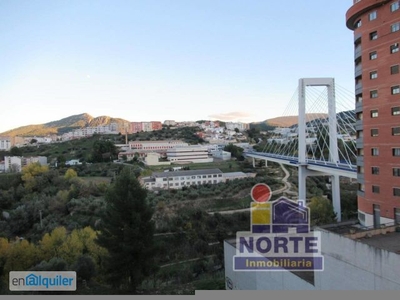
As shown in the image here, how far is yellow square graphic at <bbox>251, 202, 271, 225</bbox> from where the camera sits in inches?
470

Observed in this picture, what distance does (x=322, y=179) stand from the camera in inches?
872

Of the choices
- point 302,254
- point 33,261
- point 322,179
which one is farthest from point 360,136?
point 322,179

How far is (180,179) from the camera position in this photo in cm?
1953

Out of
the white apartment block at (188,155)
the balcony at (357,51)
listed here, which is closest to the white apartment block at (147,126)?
the white apartment block at (188,155)

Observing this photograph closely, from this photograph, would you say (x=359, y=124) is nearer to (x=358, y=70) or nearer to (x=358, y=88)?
(x=358, y=88)

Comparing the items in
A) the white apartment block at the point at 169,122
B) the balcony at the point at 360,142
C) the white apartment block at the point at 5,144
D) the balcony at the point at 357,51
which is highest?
the white apartment block at the point at 169,122

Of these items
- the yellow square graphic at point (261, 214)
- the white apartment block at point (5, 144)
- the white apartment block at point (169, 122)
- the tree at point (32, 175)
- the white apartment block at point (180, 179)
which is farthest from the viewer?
the white apartment block at point (169, 122)

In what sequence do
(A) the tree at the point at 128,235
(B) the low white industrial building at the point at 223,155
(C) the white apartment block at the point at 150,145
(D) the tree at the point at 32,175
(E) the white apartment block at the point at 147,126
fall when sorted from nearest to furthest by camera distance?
1. (A) the tree at the point at 128,235
2. (D) the tree at the point at 32,175
3. (B) the low white industrial building at the point at 223,155
4. (C) the white apartment block at the point at 150,145
5. (E) the white apartment block at the point at 147,126

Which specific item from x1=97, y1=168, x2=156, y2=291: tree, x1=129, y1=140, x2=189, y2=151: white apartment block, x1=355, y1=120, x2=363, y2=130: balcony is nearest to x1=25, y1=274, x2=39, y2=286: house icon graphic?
x1=97, y1=168, x2=156, y2=291: tree


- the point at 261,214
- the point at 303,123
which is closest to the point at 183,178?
the point at 261,214

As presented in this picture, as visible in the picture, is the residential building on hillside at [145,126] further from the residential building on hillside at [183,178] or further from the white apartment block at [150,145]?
the residential building on hillside at [183,178]

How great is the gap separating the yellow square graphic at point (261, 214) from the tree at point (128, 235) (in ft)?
20.8

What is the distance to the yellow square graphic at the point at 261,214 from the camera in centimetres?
1195

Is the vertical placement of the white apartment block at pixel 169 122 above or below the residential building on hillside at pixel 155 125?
above
